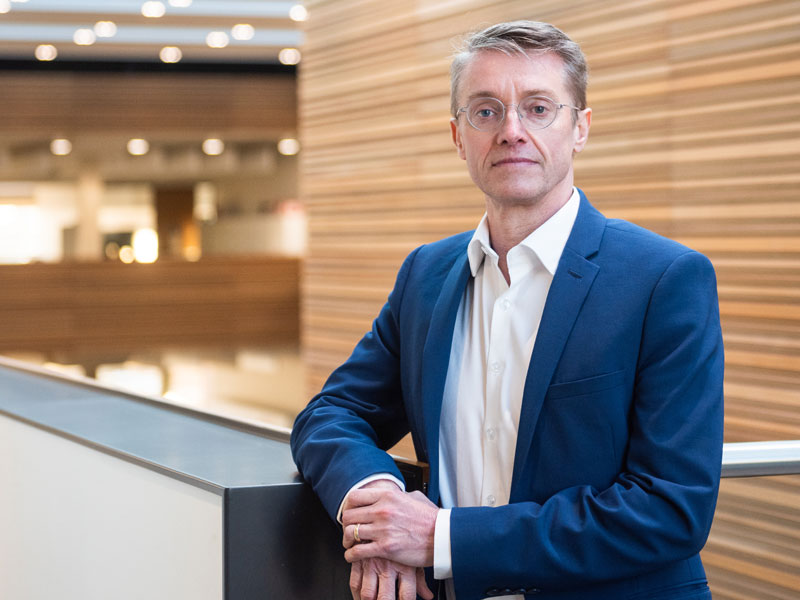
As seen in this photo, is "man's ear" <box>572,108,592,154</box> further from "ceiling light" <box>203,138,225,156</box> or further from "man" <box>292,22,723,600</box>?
"ceiling light" <box>203,138,225,156</box>

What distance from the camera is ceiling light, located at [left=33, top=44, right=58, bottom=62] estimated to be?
12.2 m

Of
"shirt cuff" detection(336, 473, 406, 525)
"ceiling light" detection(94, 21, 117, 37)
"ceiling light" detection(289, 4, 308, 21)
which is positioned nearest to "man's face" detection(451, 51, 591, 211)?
"shirt cuff" detection(336, 473, 406, 525)

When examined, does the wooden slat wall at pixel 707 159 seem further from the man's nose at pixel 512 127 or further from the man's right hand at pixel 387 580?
the man's right hand at pixel 387 580

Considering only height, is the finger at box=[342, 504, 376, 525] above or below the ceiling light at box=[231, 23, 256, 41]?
below

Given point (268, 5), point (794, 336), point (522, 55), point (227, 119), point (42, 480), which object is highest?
point (268, 5)

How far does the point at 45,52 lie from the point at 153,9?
280 cm

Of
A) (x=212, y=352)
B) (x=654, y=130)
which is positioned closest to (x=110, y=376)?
(x=212, y=352)

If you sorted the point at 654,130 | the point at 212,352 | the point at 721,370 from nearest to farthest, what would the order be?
the point at 721,370 → the point at 654,130 → the point at 212,352

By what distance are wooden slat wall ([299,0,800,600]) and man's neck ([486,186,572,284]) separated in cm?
152

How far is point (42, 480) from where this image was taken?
216cm

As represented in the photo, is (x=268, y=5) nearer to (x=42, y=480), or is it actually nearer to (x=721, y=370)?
(x=42, y=480)

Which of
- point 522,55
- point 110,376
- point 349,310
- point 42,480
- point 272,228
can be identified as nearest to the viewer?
point 522,55

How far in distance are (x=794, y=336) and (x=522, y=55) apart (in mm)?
2003

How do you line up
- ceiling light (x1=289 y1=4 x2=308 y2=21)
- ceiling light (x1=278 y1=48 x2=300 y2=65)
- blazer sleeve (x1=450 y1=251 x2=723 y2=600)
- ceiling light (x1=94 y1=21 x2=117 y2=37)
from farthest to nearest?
ceiling light (x1=278 y1=48 x2=300 y2=65) → ceiling light (x1=94 y1=21 x2=117 y2=37) → ceiling light (x1=289 y1=4 x2=308 y2=21) → blazer sleeve (x1=450 y1=251 x2=723 y2=600)
